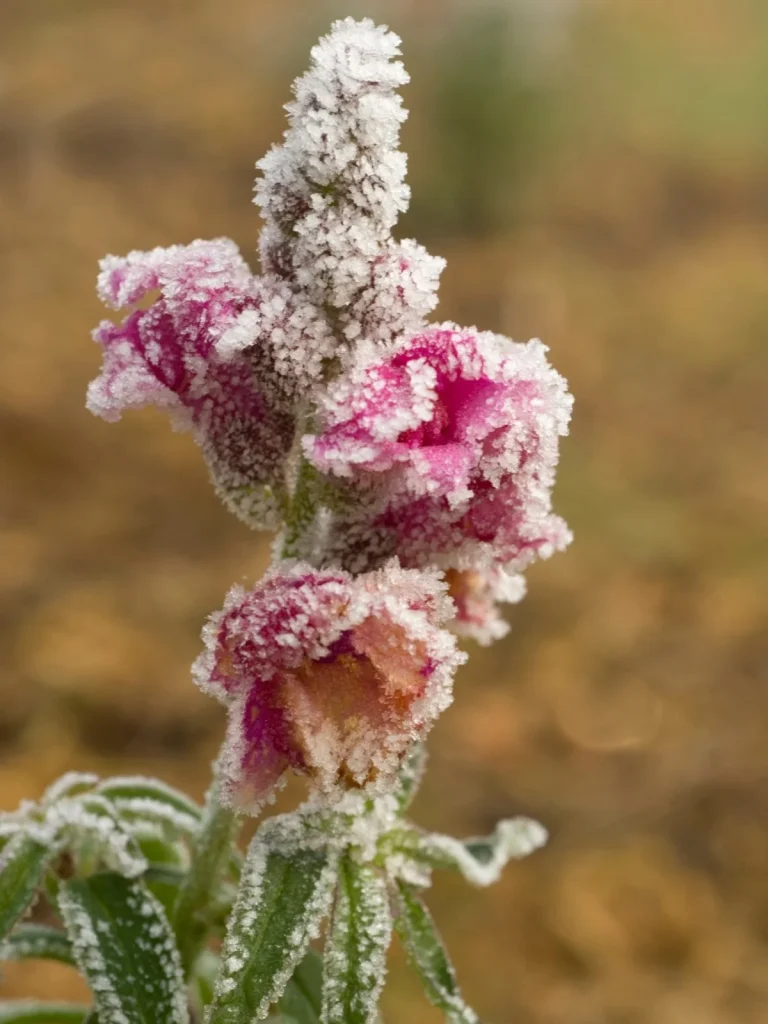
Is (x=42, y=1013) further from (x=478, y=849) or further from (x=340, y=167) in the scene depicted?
(x=340, y=167)

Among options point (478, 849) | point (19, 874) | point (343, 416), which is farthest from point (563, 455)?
point (343, 416)

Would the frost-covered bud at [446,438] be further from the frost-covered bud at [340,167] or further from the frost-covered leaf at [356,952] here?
the frost-covered leaf at [356,952]

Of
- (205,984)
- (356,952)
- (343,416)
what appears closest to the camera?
(343,416)

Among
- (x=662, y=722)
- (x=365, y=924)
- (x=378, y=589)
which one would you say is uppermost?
(x=662, y=722)

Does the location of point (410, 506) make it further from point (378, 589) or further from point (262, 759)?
point (262, 759)

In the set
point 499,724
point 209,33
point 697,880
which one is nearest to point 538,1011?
point 697,880

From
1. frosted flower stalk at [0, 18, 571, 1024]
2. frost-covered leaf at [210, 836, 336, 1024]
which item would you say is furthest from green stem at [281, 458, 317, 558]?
frost-covered leaf at [210, 836, 336, 1024]

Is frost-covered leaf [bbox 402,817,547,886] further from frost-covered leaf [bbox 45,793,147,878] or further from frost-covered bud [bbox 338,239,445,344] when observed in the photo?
frost-covered bud [bbox 338,239,445,344]

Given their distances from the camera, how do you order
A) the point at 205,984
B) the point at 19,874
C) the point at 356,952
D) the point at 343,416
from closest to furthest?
1. the point at 343,416
2. the point at 356,952
3. the point at 19,874
4. the point at 205,984
